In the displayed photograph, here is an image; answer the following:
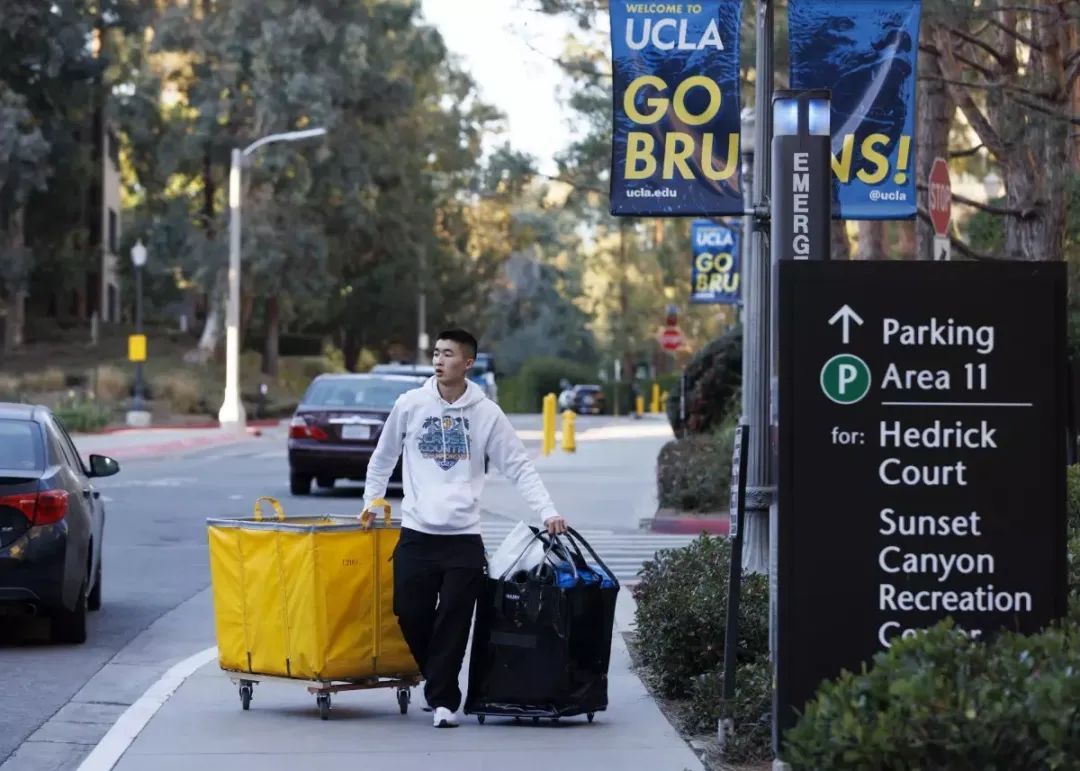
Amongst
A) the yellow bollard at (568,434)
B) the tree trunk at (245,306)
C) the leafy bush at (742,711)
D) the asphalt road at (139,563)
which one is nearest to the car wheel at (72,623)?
the asphalt road at (139,563)

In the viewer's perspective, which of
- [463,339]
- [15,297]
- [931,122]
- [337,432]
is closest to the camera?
[463,339]

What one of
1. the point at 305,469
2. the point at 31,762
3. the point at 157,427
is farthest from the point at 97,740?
the point at 157,427

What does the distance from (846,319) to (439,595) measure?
10.1 ft

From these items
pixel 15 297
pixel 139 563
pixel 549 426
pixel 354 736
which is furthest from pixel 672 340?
pixel 354 736

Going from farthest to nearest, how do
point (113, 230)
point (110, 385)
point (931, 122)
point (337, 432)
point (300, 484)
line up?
point (113, 230), point (110, 385), point (300, 484), point (337, 432), point (931, 122)

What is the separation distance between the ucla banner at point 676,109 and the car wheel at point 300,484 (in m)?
14.5

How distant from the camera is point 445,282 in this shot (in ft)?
265

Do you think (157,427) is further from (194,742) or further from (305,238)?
(194,742)

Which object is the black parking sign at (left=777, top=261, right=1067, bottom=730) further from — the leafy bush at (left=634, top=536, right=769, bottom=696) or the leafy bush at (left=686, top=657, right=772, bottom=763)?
the leafy bush at (left=634, top=536, right=769, bottom=696)

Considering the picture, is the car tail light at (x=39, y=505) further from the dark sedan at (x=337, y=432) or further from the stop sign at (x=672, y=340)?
the stop sign at (x=672, y=340)

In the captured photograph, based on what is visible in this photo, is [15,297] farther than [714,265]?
Yes

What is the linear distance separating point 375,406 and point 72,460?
12.5 metres

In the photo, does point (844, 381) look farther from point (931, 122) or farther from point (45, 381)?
point (45, 381)

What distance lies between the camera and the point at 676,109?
37.9 ft
